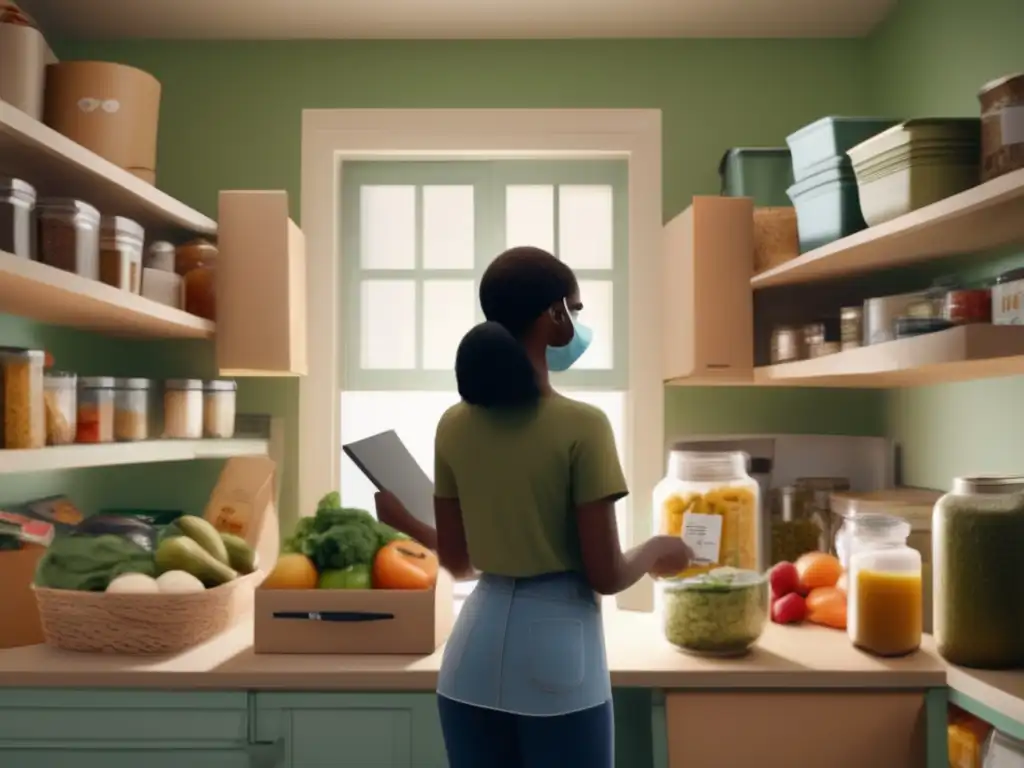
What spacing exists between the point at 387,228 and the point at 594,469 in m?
1.63

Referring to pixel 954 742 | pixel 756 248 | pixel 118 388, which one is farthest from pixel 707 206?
pixel 118 388

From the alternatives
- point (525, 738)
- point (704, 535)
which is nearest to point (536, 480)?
point (525, 738)

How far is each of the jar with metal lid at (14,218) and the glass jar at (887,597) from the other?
1691 millimetres

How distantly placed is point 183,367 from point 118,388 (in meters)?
0.56

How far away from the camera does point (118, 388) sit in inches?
86.2

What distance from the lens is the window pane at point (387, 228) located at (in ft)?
9.37

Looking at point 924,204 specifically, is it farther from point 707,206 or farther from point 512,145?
point 512,145

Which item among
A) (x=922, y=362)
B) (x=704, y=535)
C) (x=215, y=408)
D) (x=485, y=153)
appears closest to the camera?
(x=922, y=362)

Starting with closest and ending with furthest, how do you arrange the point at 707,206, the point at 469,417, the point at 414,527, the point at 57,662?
1. the point at 469,417
2. the point at 414,527
3. the point at 57,662
4. the point at 707,206

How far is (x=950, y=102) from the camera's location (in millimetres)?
2238

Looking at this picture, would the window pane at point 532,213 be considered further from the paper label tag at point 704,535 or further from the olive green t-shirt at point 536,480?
the olive green t-shirt at point 536,480

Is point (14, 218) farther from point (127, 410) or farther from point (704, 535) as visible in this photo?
point (704, 535)

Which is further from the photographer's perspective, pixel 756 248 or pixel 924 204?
pixel 756 248

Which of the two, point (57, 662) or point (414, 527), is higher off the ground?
point (414, 527)
